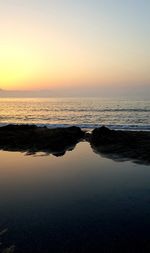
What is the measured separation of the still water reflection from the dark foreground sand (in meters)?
2.71

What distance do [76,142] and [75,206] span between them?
14.2 meters

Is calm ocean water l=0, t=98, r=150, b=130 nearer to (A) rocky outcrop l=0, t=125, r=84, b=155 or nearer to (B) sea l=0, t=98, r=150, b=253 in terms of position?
(A) rocky outcrop l=0, t=125, r=84, b=155

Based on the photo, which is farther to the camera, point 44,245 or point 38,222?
point 38,222

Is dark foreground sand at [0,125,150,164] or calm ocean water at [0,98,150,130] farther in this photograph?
calm ocean water at [0,98,150,130]

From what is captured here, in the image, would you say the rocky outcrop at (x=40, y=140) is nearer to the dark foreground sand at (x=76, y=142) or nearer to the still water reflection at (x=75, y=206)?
the dark foreground sand at (x=76, y=142)

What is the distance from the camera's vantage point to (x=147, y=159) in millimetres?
16047

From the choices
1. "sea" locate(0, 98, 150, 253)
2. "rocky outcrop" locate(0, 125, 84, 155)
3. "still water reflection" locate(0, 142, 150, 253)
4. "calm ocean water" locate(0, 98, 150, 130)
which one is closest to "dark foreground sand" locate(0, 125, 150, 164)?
"rocky outcrop" locate(0, 125, 84, 155)

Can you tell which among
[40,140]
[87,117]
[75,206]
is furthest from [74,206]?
[87,117]

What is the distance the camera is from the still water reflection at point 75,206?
278 inches

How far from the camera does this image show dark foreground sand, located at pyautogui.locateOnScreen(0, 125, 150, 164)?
18.0m

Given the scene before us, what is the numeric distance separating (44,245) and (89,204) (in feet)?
9.47

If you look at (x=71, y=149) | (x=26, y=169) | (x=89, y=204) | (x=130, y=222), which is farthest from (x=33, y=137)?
(x=130, y=222)

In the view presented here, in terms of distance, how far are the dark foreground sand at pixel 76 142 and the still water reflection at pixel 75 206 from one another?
107 inches

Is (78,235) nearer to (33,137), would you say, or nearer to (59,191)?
(59,191)
